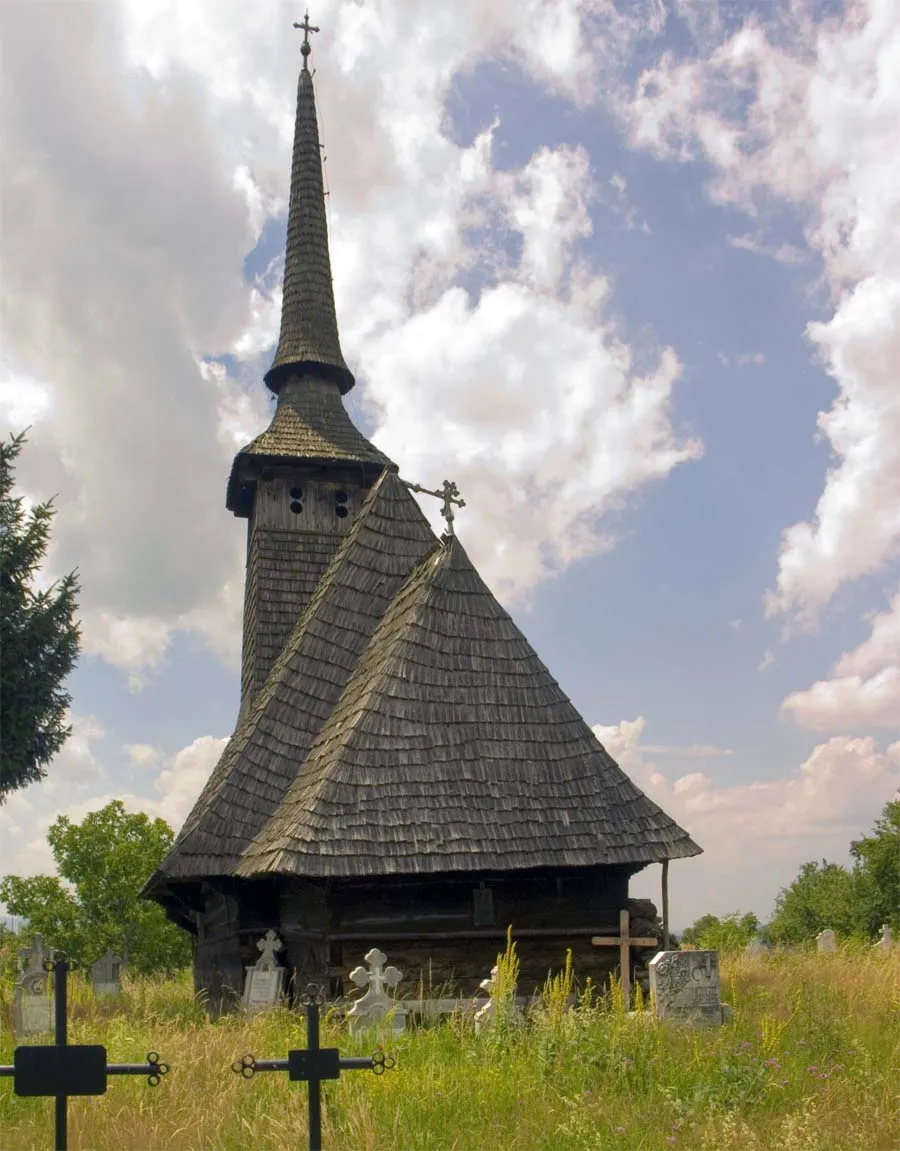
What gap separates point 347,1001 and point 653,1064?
12.1 ft

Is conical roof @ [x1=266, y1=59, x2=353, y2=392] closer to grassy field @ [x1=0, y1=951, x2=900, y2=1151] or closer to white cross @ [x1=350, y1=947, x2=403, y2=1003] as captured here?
white cross @ [x1=350, y1=947, x2=403, y2=1003]

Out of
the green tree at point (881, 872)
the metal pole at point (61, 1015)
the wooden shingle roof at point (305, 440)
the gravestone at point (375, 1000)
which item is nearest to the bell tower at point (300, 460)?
the wooden shingle roof at point (305, 440)

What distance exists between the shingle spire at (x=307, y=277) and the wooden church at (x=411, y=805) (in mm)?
6442

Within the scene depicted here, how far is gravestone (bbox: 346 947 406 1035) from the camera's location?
845cm

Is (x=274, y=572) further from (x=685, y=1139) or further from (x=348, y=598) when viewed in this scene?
(x=685, y=1139)

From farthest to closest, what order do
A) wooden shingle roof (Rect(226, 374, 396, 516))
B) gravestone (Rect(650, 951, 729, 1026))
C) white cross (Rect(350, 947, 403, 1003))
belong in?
wooden shingle roof (Rect(226, 374, 396, 516)), white cross (Rect(350, 947, 403, 1003)), gravestone (Rect(650, 951, 729, 1026))

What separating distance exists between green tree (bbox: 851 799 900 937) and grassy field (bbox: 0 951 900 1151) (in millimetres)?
32653

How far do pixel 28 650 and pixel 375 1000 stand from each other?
13.1m

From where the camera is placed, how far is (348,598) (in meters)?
13.5

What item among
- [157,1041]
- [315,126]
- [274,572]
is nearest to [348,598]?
[274,572]

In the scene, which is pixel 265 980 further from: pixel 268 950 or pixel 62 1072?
pixel 62 1072

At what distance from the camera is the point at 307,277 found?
21.0 m

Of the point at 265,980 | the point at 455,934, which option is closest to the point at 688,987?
the point at 455,934

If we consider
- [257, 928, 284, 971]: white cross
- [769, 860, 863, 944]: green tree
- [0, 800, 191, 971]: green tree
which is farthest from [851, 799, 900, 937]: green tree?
[257, 928, 284, 971]: white cross
